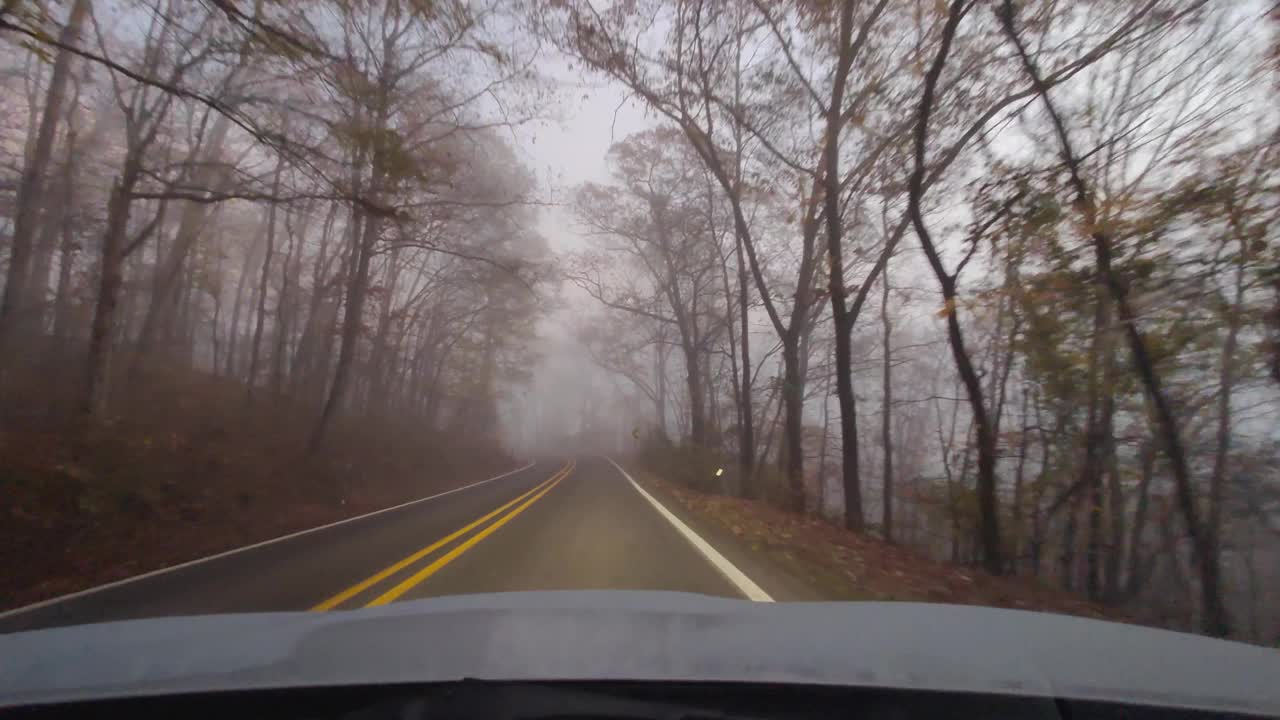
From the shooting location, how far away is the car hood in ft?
7.13

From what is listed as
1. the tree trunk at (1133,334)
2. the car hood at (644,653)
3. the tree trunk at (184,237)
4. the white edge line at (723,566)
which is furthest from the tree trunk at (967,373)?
the tree trunk at (184,237)

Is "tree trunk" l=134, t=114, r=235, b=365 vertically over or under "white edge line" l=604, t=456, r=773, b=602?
over

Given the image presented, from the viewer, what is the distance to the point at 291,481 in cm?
1384

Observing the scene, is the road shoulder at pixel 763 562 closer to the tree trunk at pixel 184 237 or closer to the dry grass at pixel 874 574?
the dry grass at pixel 874 574

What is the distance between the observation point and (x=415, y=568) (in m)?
6.63

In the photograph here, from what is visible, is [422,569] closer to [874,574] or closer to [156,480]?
[874,574]

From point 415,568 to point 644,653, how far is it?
16.6 ft

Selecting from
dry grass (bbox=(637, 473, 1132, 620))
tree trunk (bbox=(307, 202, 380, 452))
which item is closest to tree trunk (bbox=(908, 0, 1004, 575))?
dry grass (bbox=(637, 473, 1132, 620))

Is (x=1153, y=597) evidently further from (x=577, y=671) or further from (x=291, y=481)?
(x=291, y=481)

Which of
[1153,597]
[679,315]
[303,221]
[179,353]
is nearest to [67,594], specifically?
[1153,597]

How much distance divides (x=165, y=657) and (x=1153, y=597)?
16.8m

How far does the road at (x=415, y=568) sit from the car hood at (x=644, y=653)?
240 cm

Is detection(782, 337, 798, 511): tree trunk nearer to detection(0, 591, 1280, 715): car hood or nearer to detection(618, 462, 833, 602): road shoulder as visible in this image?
detection(618, 462, 833, 602): road shoulder

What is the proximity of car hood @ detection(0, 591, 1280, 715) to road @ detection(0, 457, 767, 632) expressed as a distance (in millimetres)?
2401
